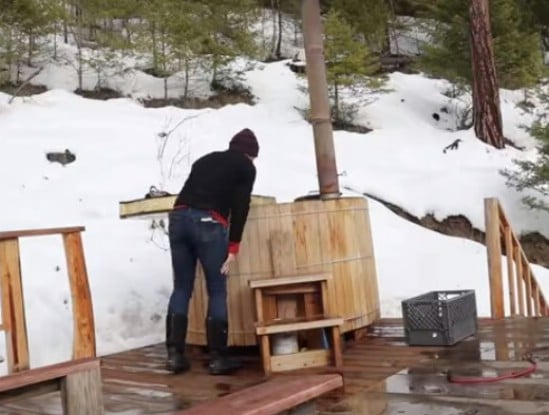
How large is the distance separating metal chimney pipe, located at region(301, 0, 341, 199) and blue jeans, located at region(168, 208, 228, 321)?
1.11 meters

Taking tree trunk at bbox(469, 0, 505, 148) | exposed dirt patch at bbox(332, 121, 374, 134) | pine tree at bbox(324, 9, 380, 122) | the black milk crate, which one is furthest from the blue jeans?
pine tree at bbox(324, 9, 380, 122)

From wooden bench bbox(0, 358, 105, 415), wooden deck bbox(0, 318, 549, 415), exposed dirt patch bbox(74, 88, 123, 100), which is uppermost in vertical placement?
exposed dirt patch bbox(74, 88, 123, 100)

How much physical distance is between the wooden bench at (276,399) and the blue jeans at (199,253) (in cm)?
169

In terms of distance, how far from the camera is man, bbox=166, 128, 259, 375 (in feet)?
12.8

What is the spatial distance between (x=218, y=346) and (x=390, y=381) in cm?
100

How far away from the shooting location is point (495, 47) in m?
13.5

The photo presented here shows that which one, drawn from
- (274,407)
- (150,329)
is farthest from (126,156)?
(274,407)

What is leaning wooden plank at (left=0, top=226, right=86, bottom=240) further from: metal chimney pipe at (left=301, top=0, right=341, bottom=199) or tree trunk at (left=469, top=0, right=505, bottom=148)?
tree trunk at (left=469, top=0, right=505, bottom=148)

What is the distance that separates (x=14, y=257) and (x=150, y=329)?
220cm

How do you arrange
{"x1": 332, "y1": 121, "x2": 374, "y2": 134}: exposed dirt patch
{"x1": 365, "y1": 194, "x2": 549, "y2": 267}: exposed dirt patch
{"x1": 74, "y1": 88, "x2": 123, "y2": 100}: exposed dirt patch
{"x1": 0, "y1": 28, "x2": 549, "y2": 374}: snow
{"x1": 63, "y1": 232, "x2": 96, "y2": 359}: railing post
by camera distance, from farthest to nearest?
{"x1": 332, "y1": 121, "x2": 374, "y2": 134}: exposed dirt patch, {"x1": 74, "y1": 88, "x2": 123, "y2": 100}: exposed dirt patch, {"x1": 365, "y1": 194, "x2": 549, "y2": 267}: exposed dirt patch, {"x1": 0, "y1": 28, "x2": 549, "y2": 374}: snow, {"x1": 63, "y1": 232, "x2": 96, "y2": 359}: railing post

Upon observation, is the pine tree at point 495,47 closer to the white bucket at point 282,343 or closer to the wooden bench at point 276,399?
the white bucket at point 282,343

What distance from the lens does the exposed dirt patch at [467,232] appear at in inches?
351

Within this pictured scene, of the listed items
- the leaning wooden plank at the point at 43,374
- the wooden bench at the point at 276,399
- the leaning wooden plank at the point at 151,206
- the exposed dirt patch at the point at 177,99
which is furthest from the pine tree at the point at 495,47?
the leaning wooden plank at the point at 43,374

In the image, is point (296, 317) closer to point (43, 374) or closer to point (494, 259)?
point (494, 259)
